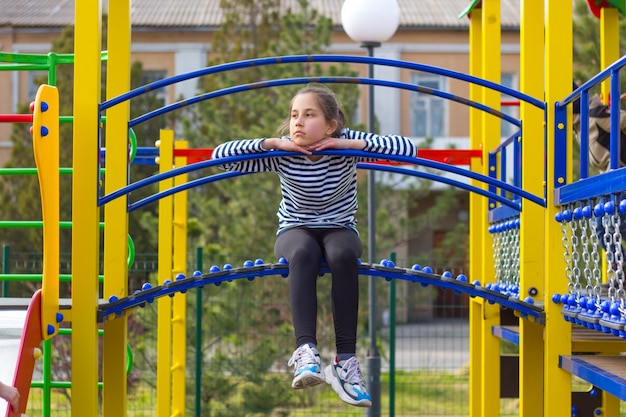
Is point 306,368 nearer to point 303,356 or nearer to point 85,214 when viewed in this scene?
point 303,356

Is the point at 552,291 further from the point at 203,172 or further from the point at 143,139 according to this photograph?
the point at 143,139

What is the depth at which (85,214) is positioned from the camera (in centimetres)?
349

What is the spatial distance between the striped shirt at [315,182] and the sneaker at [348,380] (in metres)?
0.55

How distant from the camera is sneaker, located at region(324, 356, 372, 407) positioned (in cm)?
351

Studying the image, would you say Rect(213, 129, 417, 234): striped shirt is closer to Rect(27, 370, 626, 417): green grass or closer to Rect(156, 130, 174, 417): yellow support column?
Rect(156, 130, 174, 417): yellow support column

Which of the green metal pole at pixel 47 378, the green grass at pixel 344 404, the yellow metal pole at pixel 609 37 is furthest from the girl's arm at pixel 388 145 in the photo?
the green grass at pixel 344 404

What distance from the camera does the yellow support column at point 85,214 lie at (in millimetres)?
3443

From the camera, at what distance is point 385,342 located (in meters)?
13.1

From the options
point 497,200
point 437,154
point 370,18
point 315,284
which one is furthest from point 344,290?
point 370,18

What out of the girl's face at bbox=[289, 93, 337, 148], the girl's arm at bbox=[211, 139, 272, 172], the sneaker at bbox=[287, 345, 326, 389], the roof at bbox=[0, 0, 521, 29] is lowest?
the sneaker at bbox=[287, 345, 326, 389]

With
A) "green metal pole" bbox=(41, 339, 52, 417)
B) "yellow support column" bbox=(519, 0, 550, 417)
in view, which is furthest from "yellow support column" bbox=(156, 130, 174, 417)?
"yellow support column" bbox=(519, 0, 550, 417)

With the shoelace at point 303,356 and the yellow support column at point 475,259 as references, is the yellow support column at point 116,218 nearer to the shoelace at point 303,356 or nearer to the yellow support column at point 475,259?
the shoelace at point 303,356

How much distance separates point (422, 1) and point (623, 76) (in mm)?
13847

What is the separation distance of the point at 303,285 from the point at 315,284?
0.23 ft
